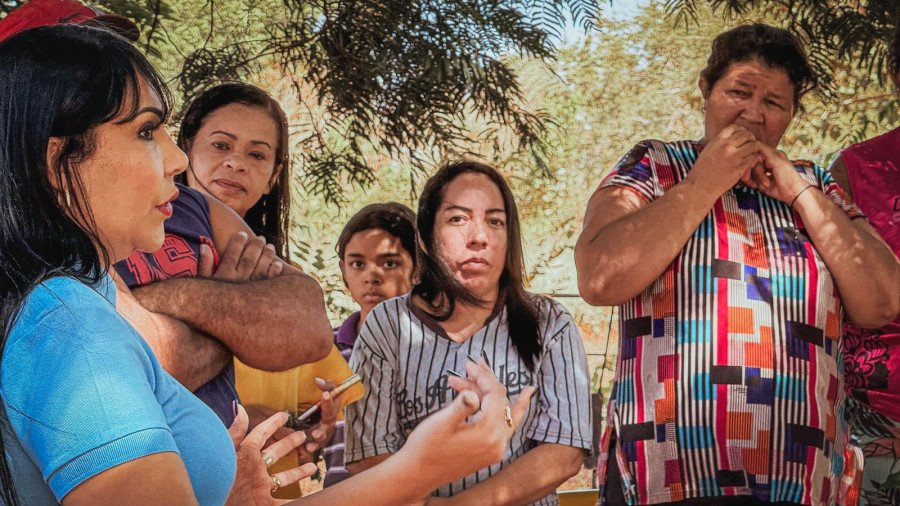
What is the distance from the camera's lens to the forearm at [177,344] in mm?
1927

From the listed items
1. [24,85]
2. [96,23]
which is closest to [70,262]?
[24,85]

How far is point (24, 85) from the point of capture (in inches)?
49.9

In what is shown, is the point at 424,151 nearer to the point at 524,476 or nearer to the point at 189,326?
the point at 524,476

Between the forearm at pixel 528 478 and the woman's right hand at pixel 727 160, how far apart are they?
82 cm

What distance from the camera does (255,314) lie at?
210cm

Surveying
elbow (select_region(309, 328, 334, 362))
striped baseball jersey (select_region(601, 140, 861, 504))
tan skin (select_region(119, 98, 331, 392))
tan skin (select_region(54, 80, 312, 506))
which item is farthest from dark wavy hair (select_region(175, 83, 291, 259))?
tan skin (select_region(54, 80, 312, 506))

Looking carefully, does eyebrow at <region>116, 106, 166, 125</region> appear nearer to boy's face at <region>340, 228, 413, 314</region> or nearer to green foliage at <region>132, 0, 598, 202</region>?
green foliage at <region>132, 0, 598, 202</region>

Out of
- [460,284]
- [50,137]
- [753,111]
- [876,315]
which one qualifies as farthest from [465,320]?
[50,137]

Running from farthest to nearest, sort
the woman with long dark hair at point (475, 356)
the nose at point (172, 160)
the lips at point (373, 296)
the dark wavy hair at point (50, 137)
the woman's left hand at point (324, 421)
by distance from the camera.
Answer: the lips at point (373, 296), the woman with long dark hair at point (475, 356), the woman's left hand at point (324, 421), the nose at point (172, 160), the dark wavy hair at point (50, 137)

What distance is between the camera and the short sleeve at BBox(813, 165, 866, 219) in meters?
2.60

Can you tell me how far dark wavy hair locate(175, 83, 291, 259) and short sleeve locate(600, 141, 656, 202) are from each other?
95cm

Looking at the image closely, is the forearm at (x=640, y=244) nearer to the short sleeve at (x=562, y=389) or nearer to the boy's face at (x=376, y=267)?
the short sleeve at (x=562, y=389)

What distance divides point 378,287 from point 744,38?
1.82 meters

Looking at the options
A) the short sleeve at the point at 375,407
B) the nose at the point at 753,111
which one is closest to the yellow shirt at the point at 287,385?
the short sleeve at the point at 375,407
